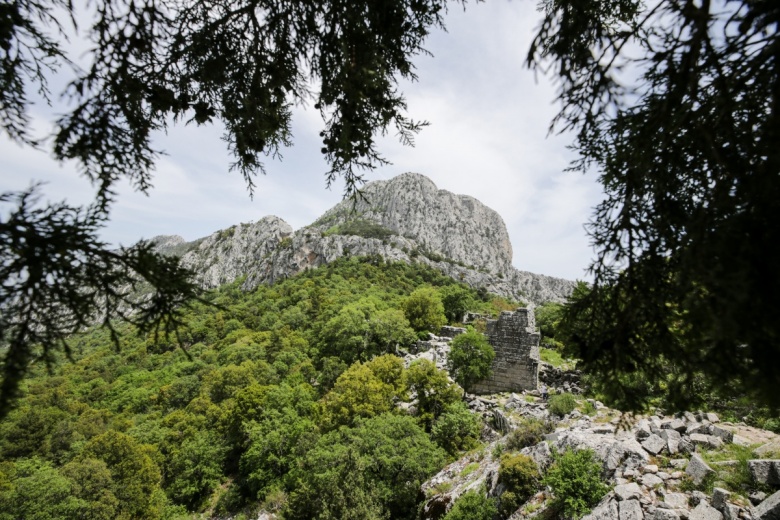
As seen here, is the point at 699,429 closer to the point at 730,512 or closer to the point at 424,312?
the point at 730,512

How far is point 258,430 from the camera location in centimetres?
2064

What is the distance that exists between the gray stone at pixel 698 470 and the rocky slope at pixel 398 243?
5802 cm

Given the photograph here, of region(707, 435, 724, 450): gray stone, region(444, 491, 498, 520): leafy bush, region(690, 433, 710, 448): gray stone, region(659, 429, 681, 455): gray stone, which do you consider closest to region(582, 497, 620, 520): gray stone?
region(659, 429, 681, 455): gray stone

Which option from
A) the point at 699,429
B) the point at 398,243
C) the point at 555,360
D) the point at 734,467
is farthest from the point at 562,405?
the point at 398,243

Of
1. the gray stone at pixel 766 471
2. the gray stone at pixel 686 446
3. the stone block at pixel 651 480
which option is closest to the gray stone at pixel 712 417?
the gray stone at pixel 686 446

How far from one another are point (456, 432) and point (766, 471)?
392 inches

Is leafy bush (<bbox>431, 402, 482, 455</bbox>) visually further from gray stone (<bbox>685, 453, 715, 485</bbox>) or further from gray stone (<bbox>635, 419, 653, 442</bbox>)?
gray stone (<bbox>685, 453, 715, 485</bbox>)

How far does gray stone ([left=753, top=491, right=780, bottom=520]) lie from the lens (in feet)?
16.1

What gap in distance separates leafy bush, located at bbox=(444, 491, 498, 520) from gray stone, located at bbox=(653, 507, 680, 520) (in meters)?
3.55

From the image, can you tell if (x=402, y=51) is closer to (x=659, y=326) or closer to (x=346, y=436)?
(x=659, y=326)

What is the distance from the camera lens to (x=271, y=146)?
4273mm

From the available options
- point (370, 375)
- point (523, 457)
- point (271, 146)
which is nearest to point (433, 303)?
point (370, 375)

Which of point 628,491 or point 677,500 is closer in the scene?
point 677,500

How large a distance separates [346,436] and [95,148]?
47.0 ft
